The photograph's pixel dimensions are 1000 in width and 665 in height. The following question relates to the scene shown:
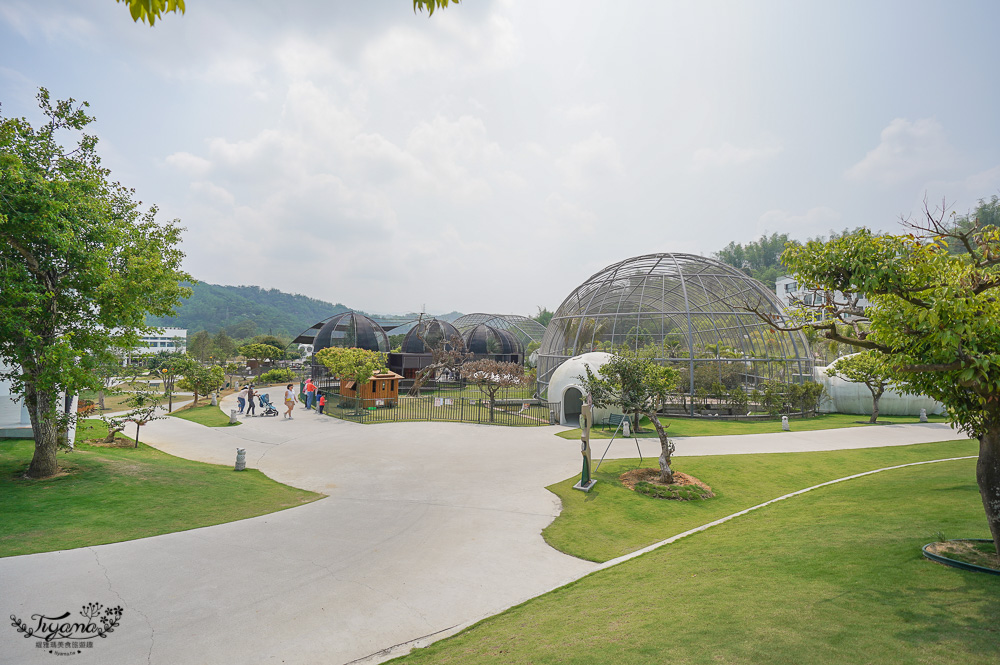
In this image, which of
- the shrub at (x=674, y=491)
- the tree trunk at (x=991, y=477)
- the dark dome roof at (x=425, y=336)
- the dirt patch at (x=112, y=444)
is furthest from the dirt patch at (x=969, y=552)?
the dark dome roof at (x=425, y=336)

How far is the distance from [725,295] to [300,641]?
2955 cm

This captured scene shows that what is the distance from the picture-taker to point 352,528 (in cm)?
923

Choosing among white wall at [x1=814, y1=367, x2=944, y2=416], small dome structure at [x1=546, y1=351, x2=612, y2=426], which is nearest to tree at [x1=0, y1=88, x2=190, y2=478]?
small dome structure at [x1=546, y1=351, x2=612, y2=426]

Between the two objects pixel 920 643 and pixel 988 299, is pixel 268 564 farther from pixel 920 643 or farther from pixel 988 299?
pixel 988 299

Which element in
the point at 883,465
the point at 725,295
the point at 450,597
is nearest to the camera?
the point at 450,597

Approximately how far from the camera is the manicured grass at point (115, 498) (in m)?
8.19

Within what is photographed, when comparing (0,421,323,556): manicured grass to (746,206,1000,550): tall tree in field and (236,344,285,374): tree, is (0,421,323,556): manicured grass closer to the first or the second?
(746,206,1000,550): tall tree in field

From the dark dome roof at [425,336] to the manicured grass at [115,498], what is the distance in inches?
1056

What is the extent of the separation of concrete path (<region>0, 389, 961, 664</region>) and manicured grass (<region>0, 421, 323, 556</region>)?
19.9 inches

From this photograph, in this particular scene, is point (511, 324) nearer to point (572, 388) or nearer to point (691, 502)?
point (572, 388)

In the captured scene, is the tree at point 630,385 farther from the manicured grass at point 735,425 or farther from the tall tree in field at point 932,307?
the tall tree in field at point 932,307

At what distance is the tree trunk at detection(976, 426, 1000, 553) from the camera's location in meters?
5.41

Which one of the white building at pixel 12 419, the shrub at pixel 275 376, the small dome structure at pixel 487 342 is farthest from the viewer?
the small dome structure at pixel 487 342

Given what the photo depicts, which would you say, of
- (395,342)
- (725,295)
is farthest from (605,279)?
(395,342)
